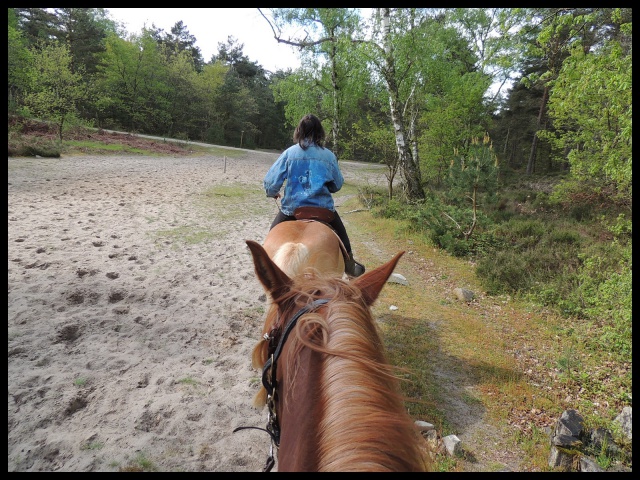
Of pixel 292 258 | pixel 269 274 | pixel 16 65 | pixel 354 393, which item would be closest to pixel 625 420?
pixel 292 258

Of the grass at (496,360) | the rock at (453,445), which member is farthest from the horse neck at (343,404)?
the rock at (453,445)

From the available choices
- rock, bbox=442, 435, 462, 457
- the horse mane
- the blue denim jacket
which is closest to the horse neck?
the horse mane

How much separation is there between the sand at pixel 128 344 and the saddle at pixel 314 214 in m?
1.82

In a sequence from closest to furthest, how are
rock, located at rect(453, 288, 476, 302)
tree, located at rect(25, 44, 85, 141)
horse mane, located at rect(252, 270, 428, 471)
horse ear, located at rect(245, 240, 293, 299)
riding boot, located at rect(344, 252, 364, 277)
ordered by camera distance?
horse mane, located at rect(252, 270, 428, 471) < horse ear, located at rect(245, 240, 293, 299) < riding boot, located at rect(344, 252, 364, 277) < rock, located at rect(453, 288, 476, 302) < tree, located at rect(25, 44, 85, 141)

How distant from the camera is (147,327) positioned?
405 centimetres

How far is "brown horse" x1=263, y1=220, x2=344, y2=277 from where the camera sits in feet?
7.70

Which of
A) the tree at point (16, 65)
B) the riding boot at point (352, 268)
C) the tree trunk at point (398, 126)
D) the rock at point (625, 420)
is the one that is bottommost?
the rock at point (625, 420)

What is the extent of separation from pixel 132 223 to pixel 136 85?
31688 millimetres

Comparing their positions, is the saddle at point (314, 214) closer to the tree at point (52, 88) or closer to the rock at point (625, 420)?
the rock at point (625, 420)

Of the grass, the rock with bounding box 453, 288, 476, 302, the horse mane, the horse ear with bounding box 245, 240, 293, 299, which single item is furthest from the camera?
the rock with bounding box 453, 288, 476, 302

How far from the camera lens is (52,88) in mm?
20703

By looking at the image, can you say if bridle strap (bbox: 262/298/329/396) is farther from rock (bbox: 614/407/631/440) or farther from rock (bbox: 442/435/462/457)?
rock (bbox: 614/407/631/440)

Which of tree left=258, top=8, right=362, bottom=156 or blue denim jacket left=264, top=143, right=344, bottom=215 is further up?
tree left=258, top=8, right=362, bottom=156

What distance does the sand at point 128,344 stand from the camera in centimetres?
252
